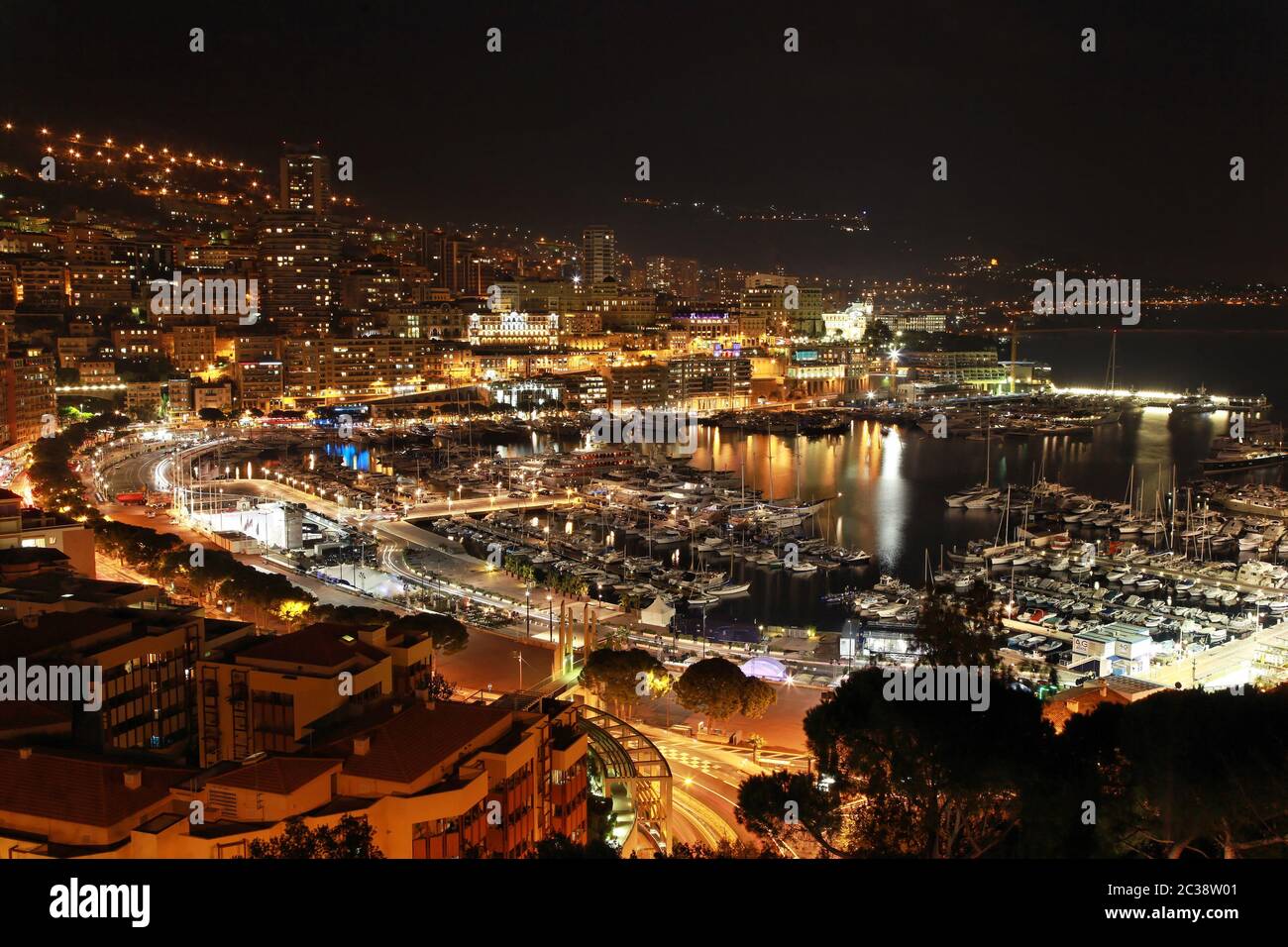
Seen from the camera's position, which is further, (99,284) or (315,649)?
(99,284)

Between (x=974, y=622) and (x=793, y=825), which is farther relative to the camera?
(x=974, y=622)

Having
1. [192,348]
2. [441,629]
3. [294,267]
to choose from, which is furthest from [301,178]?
[441,629]

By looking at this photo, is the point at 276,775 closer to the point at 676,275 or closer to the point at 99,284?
the point at 99,284

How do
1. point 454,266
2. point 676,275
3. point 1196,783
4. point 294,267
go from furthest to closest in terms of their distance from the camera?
point 676,275 < point 454,266 < point 294,267 < point 1196,783

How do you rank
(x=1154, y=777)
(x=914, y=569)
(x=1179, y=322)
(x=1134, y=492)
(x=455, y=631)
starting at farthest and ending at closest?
(x=1179, y=322), (x=1134, y=492), (x=914, y=569), (x=455, y=631), (x=1154, y=777)
